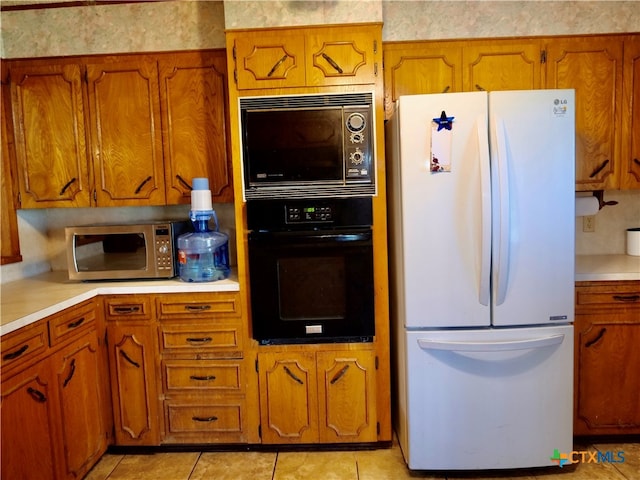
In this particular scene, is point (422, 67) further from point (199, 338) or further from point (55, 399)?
point (55, 399)

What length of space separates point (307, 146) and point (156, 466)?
1759 mm

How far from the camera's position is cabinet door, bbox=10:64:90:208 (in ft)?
7.87

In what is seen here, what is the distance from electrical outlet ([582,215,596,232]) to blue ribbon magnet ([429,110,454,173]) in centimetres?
134

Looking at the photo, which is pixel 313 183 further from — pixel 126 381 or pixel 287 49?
pixel 126 381

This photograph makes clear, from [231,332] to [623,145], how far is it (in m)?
2.32

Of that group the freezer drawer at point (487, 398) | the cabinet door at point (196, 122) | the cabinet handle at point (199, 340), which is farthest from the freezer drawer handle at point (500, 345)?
the cabinet door at point (196, 122)

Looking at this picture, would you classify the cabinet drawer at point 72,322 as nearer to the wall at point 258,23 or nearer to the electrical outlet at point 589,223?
the wall at point 258,23

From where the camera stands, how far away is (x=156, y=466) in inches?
84.4

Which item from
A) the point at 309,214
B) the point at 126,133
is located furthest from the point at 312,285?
the point at 126,133

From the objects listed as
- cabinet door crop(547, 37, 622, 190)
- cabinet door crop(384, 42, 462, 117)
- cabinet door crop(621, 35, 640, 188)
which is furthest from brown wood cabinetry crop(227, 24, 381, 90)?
cabinet door crop(621, 35, 640, 188)

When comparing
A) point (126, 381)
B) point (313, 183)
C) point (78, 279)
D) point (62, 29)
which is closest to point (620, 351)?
point (313, 183)

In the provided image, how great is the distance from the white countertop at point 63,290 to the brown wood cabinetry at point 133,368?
0.22 ft

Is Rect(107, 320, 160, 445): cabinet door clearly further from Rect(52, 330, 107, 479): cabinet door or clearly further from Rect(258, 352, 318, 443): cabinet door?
Rect(258, 352, 318, 443): cabinet door

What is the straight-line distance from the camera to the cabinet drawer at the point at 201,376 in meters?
2.19
